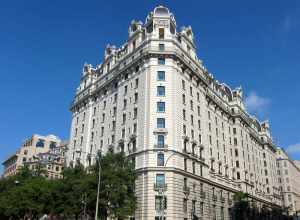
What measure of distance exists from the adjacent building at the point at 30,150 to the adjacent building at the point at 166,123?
7131 cm

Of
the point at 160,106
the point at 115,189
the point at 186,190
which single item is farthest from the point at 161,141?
the point at 115,189

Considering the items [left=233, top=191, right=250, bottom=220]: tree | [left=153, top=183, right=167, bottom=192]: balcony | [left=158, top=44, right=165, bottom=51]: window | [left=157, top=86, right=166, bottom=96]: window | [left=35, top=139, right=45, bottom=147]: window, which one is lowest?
[left=233, top=191, right=250, bottom=220]: tree

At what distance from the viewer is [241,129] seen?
315ft

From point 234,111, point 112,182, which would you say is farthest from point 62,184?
point 234,111

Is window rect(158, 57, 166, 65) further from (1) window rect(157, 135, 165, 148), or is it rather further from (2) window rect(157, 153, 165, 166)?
(2) window rect(157, 153, 165, 166)

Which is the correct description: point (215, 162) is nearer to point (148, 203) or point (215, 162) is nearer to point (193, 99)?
point (193, 99)

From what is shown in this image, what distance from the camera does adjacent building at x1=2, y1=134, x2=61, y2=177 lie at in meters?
150

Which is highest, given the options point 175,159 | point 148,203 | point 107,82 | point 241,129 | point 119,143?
point 107,82

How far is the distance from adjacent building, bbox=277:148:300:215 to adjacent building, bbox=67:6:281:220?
166 ft

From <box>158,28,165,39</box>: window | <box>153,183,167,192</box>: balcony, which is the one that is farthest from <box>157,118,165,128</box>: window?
<box>158,28,165,39</box>: window

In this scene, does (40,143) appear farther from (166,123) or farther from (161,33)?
(166,123)

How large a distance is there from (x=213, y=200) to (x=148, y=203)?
19.4 metres

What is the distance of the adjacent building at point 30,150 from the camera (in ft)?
492

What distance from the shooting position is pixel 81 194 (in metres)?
51.0
